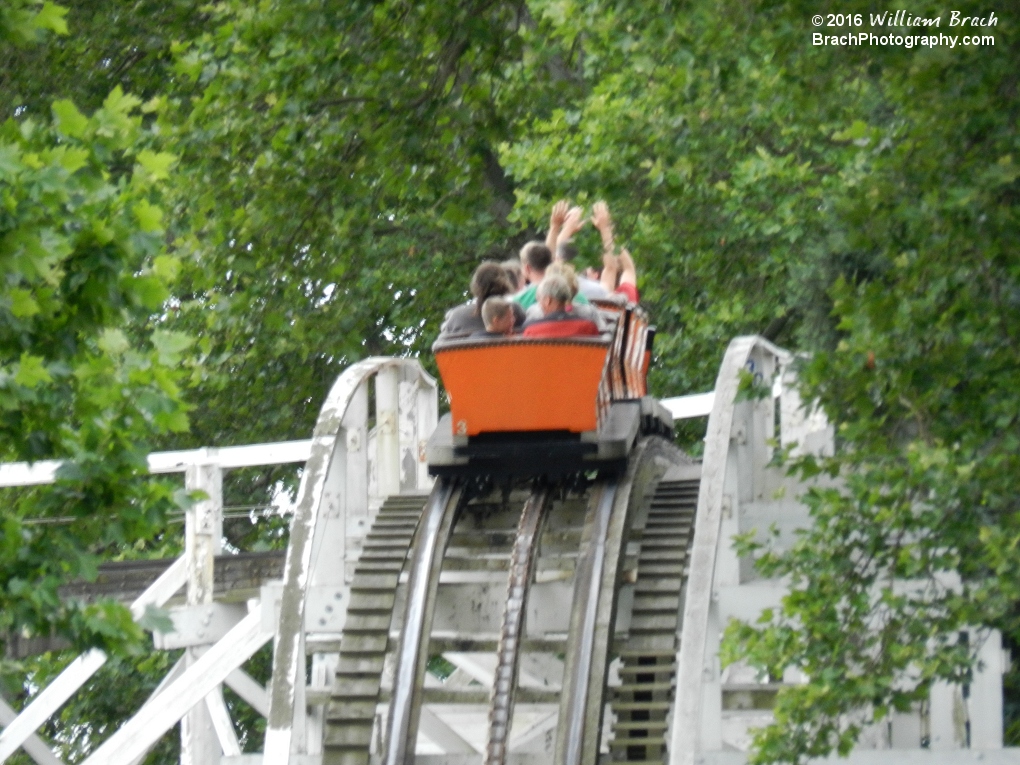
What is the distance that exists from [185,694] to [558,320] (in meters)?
2.53

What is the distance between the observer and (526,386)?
29.7 feet

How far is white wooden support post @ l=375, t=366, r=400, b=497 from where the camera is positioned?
1005cm

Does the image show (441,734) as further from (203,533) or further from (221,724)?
(221,724)

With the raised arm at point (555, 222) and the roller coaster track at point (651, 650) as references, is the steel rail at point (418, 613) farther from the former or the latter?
the raised arm at point (555, 222)

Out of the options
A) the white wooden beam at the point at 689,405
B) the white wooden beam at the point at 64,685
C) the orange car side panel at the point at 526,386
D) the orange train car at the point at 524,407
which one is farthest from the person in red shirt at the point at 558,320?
the white wooden beam at the point at 64,685

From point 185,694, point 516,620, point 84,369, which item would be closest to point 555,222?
point 516,620

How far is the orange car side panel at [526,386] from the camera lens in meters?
9.05


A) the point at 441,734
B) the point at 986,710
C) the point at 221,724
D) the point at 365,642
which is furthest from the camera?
the point at 221,724

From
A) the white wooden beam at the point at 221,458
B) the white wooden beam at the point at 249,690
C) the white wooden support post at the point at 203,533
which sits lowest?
the white wooden beam at the point at 249,690

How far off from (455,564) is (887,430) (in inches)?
93.9

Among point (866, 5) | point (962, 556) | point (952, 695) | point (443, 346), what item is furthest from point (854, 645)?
point (443, 346)

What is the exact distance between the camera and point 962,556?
6.82 m

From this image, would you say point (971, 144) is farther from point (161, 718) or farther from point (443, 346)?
point (161, 718)

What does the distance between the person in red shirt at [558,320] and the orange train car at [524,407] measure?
0.78 ft
